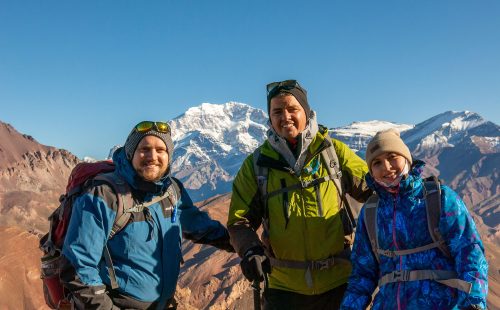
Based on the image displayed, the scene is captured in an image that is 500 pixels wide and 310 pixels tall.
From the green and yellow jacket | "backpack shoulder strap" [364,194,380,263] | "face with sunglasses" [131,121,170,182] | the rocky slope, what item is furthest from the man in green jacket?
the rocky slope

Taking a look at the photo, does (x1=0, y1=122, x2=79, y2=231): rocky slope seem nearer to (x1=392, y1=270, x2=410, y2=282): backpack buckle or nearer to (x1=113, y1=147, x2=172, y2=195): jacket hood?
(x1=113, y1=147, x2=172, y2=195): jacket hood

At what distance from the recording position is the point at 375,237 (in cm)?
407

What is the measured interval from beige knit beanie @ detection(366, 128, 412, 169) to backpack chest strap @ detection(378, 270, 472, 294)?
3.07ft

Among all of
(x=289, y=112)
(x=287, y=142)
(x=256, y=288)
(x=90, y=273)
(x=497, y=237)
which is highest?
(x=289, y=112)

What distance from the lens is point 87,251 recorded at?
4055 millimetres

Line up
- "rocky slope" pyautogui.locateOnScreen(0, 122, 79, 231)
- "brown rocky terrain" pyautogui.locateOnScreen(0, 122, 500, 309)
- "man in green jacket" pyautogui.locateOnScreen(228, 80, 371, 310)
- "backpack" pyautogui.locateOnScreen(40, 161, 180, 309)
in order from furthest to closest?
1. "rocky slope" pyautogui.locateOnScreen(0, 122, 79, 231)
2. "brown rocky terrain" pyautogui.locateOnScreen(0, 122, 500, 309)
3. "man in green jacket" pyautogui.locateOnScreen(228, 80, 371, 310)
4. "backpack" pyautogui.locateOnScreen(40, 161, 180, 309)

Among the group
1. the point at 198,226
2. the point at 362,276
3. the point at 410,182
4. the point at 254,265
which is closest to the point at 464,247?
the point at 410,182

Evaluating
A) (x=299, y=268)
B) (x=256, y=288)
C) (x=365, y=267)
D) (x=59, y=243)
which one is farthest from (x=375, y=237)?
(x=59, y=243)

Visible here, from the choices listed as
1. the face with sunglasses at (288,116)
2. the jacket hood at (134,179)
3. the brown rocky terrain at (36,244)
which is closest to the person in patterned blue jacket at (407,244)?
the face with sunglasses at (288,116)

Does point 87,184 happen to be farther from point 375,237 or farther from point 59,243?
point 375,237

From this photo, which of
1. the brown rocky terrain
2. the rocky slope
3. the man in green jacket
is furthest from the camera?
the rocky slope

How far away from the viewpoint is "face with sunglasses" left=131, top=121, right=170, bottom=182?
15.0 ft

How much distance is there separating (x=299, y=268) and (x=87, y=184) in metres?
2.19

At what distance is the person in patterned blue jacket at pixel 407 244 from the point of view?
357 centimetres
